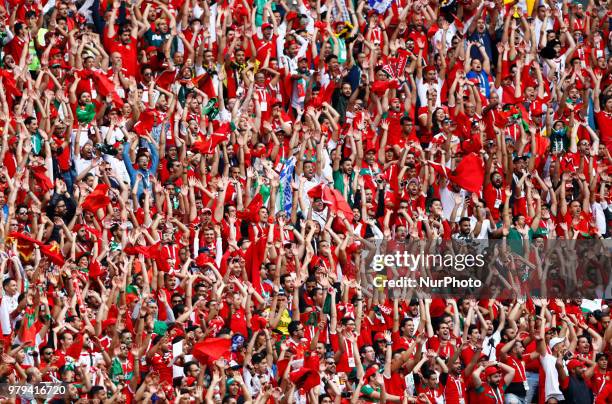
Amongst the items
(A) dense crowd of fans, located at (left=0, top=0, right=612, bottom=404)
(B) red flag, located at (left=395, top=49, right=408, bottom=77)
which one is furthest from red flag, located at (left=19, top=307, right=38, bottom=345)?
(B) red flag, located at (left=395, top=49, right=408, bottom=77)

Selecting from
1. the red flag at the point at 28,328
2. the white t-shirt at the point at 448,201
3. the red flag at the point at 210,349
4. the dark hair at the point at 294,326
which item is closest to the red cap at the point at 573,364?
the white t-shirt at the point at 448,201

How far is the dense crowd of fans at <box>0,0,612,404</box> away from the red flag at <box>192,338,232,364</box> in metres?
0.02

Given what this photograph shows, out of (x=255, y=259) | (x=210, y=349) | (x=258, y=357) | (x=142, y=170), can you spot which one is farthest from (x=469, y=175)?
(x=210, y=349)

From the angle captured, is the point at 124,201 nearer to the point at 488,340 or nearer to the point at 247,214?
the point at 247,214

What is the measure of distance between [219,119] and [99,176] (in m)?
1.61

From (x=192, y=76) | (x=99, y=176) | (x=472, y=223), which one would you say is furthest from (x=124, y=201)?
(x=472, y=223)

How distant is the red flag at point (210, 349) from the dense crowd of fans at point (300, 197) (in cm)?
2

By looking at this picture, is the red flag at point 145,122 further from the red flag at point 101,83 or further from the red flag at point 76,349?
the red flag at point 76,349

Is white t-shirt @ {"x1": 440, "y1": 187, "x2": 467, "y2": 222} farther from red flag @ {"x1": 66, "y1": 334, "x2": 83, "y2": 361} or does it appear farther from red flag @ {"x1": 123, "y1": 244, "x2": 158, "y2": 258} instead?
red flag @ {"x1": 66, "y1": 334, "x2": 83, "y2": 361}

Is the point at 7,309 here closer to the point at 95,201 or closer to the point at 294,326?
the point at 95,201

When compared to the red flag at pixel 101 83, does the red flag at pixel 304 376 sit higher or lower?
lower

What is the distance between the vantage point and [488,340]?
19.4m

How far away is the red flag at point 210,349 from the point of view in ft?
60.9

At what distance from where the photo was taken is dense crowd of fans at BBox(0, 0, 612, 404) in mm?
18859
